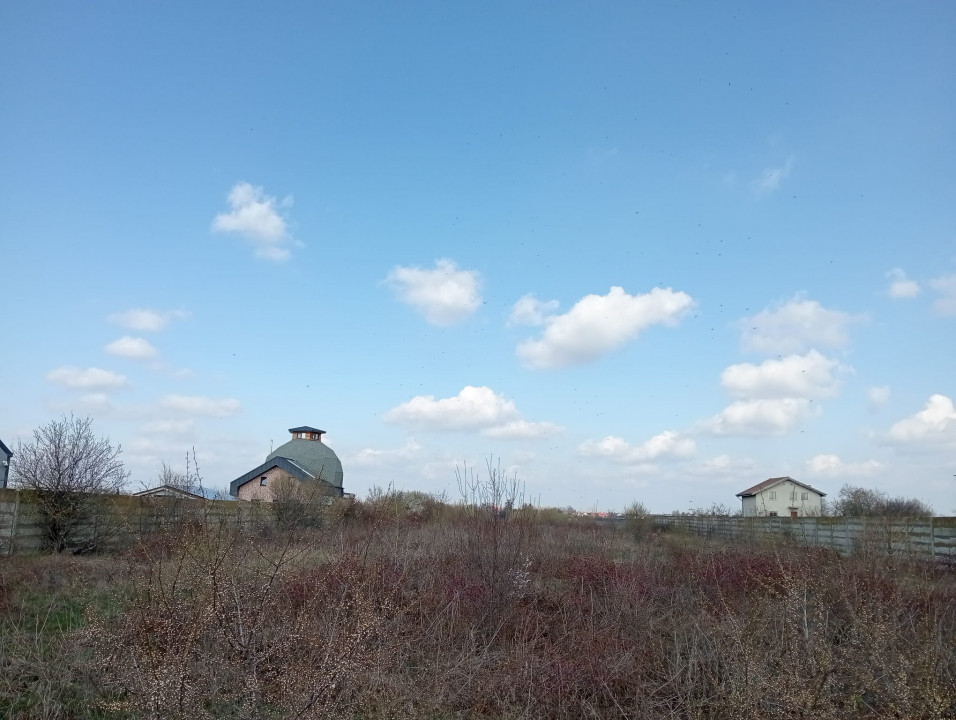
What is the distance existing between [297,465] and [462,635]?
32.6m

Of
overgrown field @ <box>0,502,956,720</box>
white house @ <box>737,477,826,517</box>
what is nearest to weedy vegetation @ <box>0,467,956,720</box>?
overgrown field @ <box>0,502,956,720</box>

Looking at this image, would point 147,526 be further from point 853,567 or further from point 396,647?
point 853,567

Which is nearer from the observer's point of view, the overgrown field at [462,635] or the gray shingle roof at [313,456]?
the overgrown field at [462,635]

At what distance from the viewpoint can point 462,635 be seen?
29.6ft

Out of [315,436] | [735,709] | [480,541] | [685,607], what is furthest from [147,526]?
[315,436]

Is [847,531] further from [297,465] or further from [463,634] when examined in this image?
[297,465]

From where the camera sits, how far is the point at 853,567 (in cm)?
1010

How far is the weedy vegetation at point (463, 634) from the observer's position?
16.0 ft

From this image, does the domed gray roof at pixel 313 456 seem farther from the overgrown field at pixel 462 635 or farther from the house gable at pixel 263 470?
the overgrown field at pixel 462 635

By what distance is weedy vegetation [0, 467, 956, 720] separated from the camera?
4.89 meters

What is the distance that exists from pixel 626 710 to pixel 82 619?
6.77 meters

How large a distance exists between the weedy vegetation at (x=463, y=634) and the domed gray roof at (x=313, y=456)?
31625 mm

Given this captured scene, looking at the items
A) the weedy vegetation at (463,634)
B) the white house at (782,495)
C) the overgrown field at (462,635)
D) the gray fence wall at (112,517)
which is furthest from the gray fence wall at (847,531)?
the white house at (782,495)

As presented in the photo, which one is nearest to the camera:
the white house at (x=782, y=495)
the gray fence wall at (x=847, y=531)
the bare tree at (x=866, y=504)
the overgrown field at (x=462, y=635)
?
the overgrown field at (x=462, y=635)
